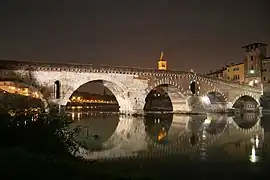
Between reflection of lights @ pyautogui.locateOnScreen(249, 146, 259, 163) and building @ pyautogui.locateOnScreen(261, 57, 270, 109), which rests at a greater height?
building @ pyautogui.locateOnScreen(261, 57, 270, 109)

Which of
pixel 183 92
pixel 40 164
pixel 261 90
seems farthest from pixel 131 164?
pixel 261 90

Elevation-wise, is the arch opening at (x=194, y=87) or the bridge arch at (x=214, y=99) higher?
the arch opening at (x=194, y=87)

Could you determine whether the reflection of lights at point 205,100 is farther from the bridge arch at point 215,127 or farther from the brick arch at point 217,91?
the bridge arch at point 215,127

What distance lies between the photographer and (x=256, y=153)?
52.1 feet

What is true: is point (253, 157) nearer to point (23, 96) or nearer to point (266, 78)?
point (23, 96)

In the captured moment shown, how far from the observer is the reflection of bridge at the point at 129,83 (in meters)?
35.2

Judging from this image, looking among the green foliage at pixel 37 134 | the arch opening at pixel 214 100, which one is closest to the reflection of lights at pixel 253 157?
the green foliage at pixel 37 134

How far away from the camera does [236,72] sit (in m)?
76.2

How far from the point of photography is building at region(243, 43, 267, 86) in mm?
67250

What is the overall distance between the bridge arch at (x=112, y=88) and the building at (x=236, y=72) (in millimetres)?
38302

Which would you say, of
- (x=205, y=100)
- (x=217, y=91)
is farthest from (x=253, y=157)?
(x=205, y=100)

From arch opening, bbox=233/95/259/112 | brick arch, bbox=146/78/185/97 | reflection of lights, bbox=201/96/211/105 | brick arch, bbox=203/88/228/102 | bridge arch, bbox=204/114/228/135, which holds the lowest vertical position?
bridge arch, bbox=204/114/228/135

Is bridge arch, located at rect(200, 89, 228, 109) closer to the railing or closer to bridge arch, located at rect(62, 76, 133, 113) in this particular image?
the railing

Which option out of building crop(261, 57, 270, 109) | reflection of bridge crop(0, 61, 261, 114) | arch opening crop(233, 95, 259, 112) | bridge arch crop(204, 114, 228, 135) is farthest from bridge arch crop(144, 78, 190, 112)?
building crop(261, 57, 270, 109)
